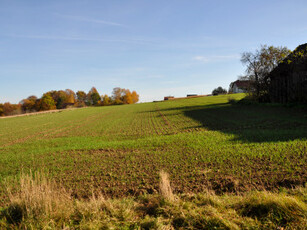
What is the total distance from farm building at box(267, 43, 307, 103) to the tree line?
97.8m

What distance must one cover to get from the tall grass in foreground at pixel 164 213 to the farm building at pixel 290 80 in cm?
2098

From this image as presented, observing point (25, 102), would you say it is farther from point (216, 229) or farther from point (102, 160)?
point (216, 229)

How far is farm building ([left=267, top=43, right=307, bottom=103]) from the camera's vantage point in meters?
20.9

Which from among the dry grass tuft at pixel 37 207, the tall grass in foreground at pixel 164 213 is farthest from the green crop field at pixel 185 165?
the dry grass tuft at pixel 37 207

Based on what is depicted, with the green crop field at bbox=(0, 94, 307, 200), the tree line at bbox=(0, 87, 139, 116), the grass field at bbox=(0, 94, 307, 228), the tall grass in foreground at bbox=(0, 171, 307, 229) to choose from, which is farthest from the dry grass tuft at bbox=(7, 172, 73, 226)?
the tree line at bbox=(0, 87, 139, 116)

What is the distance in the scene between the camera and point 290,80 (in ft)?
75.5

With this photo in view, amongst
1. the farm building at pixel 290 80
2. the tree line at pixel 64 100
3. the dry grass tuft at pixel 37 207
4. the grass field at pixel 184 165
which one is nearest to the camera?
the dry grass tuft at pixel 37 207

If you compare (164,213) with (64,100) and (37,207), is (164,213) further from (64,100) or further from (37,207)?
(64,100)

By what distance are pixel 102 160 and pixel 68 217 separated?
4.65 meters

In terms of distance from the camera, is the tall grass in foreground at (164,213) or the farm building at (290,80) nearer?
the tall grass in foreground at (164,213)

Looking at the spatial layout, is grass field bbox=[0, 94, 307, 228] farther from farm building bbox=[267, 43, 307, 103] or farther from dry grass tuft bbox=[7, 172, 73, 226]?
farm building bbox=[267, 43, 307, 103]

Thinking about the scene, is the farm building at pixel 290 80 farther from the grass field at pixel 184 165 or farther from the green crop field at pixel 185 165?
the grass field at pixel 184 165

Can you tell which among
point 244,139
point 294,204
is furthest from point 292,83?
point 294,204

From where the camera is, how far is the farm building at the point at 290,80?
20.9 meters
